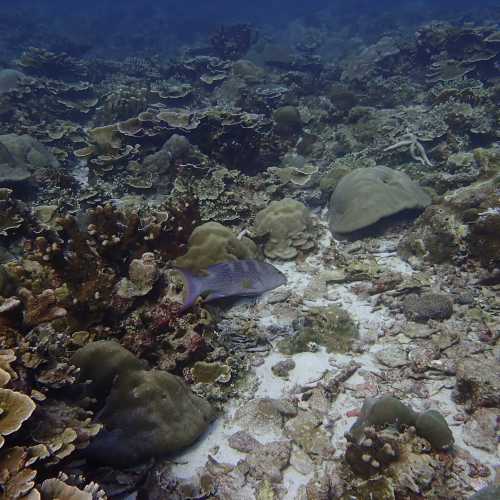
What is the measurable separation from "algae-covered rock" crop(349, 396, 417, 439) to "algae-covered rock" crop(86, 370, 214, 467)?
142cm

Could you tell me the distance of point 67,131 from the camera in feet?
35.2

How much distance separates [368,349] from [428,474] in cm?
161

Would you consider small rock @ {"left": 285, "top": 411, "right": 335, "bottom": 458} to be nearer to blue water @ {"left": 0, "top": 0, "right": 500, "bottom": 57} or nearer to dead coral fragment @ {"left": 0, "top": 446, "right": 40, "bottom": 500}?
dead coral fragment @ {"left": 0, "top": 446, "right": 40, "bottom": 500}

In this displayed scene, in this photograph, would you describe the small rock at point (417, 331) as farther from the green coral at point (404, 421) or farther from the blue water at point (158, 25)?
the blue water at point (158, 25)

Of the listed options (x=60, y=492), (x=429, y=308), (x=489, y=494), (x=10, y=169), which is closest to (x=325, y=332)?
(x=429, y=308)

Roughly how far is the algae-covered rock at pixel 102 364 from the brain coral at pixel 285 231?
3350 millimetres

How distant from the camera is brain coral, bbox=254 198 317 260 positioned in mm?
6156

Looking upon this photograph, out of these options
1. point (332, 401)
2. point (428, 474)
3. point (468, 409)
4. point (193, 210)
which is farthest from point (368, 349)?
point (193, 210)

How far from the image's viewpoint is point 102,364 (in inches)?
127

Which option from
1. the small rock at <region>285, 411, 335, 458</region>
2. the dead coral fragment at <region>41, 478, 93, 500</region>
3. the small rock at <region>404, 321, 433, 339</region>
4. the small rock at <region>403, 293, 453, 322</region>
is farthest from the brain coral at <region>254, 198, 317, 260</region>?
the dead coral fragment at <region>41, 478, 93, 500</region>

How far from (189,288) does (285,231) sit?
264 cm

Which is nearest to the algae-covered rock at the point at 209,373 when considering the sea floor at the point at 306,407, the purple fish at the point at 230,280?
the sea floor at the point at 306,407

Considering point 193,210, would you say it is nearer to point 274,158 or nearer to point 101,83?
point 274,158

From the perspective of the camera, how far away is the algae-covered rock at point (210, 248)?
5.09 meters
